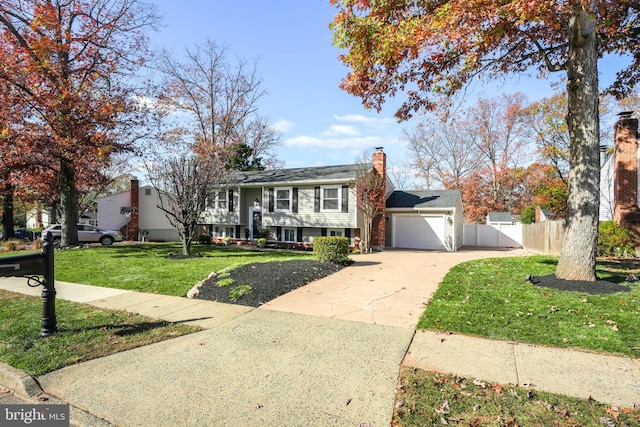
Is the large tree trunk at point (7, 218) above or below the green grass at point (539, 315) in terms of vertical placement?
above

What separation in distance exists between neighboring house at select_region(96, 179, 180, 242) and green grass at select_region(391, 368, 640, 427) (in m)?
23.9

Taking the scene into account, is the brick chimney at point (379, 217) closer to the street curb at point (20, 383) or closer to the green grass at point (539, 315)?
the green grass at point (539, 315)

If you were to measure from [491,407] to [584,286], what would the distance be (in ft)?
17.1

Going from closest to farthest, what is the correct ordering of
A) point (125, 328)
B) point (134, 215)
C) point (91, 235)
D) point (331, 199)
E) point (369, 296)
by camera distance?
1. point (125, 328)
2. point (369, 296)
3. point (331, 199)
4. point (91, 235)
5. point (134, 215)

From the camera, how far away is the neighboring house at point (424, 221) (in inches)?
771

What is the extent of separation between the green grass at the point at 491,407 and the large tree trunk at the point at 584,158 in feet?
16.1

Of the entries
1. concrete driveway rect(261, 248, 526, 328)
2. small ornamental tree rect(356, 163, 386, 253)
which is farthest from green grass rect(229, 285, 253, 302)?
small ornamental tree rect(356, 163, 386, 253)

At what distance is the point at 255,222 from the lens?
22328mm

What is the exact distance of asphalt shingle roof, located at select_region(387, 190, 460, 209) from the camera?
65.2 feet

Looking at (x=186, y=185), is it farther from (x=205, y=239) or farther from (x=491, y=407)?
(x=491, y=407)

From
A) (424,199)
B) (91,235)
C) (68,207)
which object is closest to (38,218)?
(91,235)

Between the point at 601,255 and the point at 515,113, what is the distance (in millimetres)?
21419

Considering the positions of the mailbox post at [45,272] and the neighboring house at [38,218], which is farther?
the neighboring house at [38,218]

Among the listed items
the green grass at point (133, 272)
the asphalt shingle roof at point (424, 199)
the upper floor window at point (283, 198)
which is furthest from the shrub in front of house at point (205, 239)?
the asphalt shingle roof at point (424, 199)
